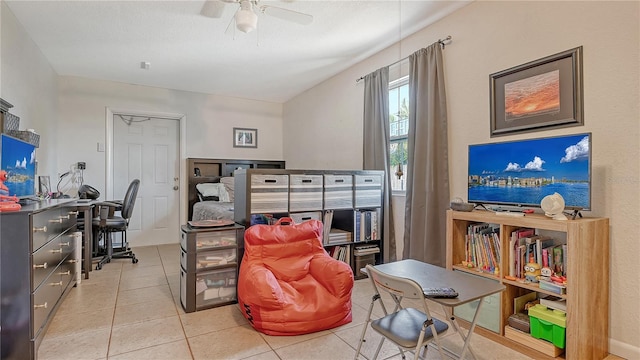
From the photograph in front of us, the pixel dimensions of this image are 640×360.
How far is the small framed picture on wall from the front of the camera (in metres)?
5.66

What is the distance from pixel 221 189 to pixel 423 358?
3.91 m

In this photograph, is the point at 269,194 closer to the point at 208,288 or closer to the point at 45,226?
the point at 208,288

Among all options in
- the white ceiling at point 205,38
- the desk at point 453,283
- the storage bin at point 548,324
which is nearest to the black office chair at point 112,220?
the white ceiling at point 205,38

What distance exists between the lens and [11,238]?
5.78 ft

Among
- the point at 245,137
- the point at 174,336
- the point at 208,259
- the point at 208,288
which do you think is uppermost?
the point at 245,137

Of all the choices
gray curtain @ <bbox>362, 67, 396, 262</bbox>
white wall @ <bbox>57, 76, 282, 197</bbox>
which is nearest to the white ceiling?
white wall @ <bbox>57, 76, 282, 197</bbox>

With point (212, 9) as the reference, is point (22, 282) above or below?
below

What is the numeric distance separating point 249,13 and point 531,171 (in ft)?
7.15

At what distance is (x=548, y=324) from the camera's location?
190 centimetres

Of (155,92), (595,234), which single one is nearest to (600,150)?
(595,234)

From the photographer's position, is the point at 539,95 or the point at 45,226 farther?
the point at 539,95

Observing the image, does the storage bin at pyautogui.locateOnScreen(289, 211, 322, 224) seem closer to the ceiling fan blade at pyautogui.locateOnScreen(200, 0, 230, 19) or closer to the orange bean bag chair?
the orange bean bag chair

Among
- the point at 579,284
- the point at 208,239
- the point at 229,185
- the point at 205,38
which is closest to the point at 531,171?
the point at 579,284

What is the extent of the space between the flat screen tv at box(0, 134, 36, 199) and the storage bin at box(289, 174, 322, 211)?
6.54 ft
